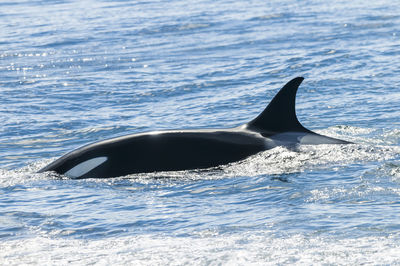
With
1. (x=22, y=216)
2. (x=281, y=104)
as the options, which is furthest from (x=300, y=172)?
(x=22, y=216)

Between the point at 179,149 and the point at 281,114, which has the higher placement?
the point at 281,114

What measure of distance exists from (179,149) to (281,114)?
147 cm

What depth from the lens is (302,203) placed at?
8.55 metres

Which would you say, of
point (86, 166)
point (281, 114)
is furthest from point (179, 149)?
point (281, 114)

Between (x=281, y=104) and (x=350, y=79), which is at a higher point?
(x=281, y=104)

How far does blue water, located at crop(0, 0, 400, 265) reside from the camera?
7418mm

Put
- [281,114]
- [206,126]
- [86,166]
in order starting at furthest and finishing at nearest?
[206,126] < [281,114] < [86,166]

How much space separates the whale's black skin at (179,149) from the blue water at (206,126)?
0.21 m

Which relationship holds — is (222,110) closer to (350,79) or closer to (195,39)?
(350,79)

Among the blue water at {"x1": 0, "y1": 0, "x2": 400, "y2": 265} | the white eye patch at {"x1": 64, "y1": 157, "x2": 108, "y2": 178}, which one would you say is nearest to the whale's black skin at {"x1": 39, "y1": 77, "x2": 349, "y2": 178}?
the white eye patch at {"x1": 64, "y1": 157, "x2": 108, "y2": 178}

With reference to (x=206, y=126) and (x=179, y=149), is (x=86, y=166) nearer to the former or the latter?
(x=179, y=149)

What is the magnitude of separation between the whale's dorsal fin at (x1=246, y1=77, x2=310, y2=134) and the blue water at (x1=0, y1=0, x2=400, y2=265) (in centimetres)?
42

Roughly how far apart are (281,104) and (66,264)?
4480mm

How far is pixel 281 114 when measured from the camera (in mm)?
10617
